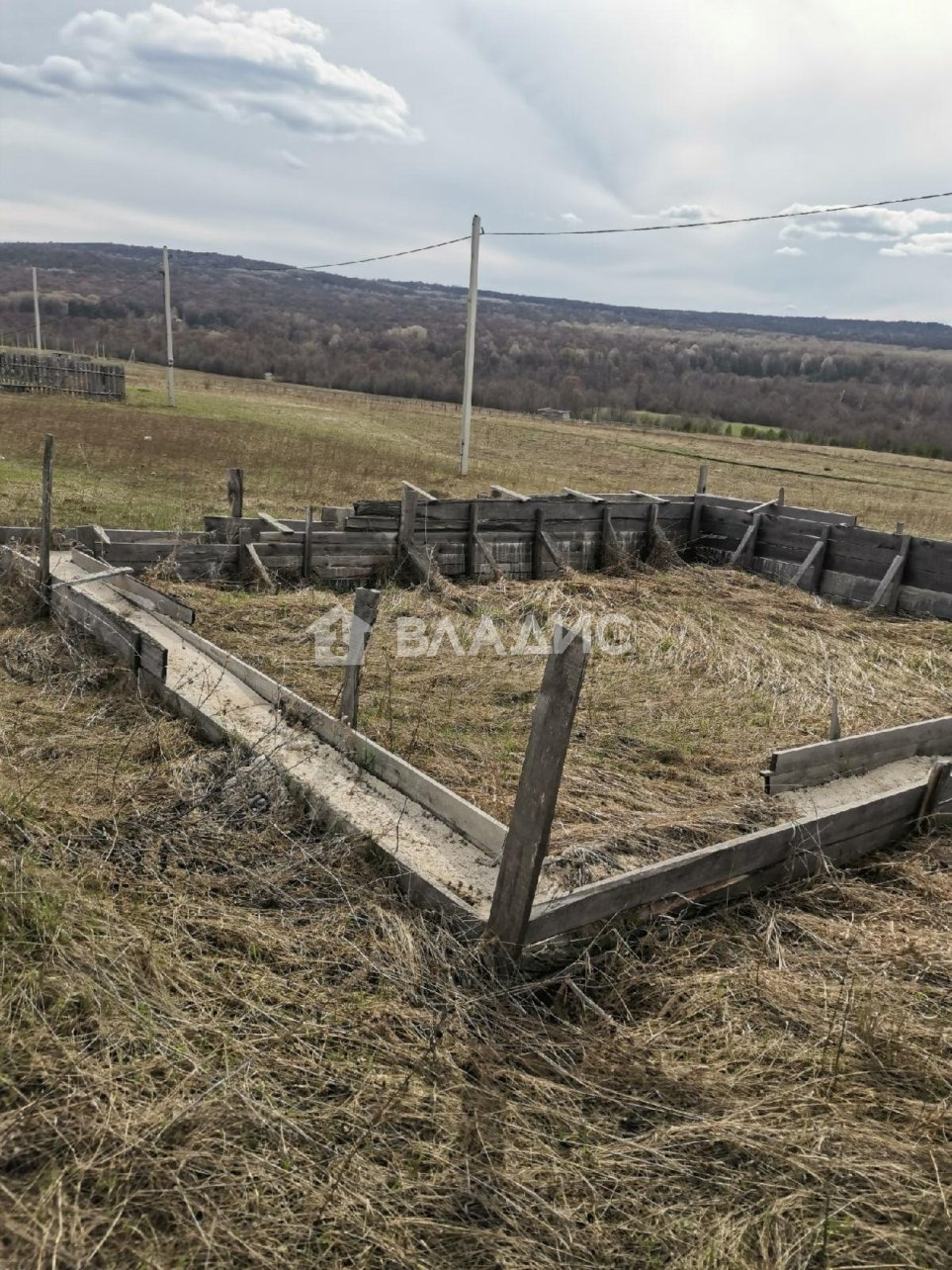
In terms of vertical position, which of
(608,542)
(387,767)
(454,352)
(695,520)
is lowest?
(387,767)

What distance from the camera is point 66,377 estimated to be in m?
34.5

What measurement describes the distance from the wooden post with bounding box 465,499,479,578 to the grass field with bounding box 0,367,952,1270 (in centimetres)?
435

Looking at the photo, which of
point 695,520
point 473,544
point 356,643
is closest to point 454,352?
point 695,520

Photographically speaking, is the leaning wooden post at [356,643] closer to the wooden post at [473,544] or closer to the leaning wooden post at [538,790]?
the leaning wooden post at [538,790]

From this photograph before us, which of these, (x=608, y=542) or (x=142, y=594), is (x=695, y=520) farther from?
(x=142, y=594)

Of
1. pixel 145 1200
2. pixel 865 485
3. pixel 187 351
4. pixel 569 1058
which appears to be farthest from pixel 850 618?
pixel 187 351

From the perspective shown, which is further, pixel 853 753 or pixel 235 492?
pixel 235 492

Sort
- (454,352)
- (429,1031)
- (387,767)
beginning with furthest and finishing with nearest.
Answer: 1. (454,352)
2. (387,767)
3. (429,1031)

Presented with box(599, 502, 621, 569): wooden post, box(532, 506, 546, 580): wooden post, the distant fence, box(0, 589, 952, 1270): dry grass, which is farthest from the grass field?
the distant fence

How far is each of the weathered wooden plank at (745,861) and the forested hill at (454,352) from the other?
39630 mm

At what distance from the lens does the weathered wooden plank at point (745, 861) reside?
382 centimetres

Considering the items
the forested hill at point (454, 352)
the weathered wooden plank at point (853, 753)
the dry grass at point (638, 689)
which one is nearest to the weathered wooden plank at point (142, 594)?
the dry grass at point (638, 689)

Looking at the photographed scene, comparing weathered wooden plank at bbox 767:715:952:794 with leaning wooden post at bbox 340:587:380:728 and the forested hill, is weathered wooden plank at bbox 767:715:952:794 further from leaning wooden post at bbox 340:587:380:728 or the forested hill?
the forested hill

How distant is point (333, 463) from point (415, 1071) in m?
19.5
